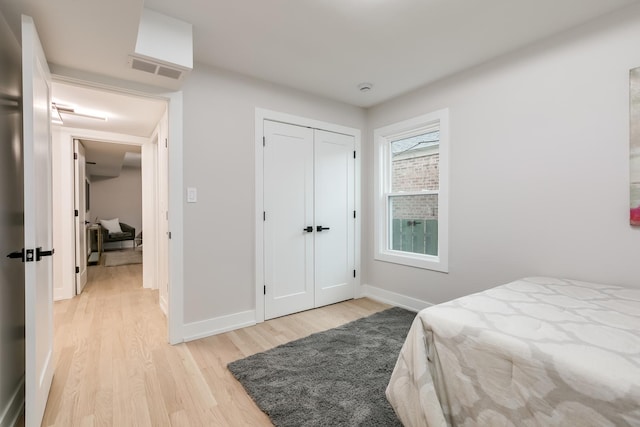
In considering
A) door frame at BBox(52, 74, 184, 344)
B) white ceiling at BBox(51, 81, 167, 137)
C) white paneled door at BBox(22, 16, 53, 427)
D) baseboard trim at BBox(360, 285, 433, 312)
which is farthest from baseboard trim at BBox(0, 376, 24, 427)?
baseboard trim at BBox(360, 285, 433, 312)

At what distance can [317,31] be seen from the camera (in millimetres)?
2131

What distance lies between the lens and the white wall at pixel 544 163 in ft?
6.31

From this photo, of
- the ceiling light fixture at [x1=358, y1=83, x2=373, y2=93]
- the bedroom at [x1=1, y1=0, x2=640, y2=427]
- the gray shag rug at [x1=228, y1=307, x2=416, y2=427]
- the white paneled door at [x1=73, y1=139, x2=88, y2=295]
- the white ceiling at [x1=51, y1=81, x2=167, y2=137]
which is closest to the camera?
the gray shag rug at [x1=228, y1=307, x2=416, y2=427]

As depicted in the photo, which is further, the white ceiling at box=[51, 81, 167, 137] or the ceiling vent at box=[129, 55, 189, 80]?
the white ceiling at box=[51, 81, 167, 137]

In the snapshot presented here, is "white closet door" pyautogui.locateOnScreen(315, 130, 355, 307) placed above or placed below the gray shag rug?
above

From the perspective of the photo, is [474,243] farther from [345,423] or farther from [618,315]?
[345,423]

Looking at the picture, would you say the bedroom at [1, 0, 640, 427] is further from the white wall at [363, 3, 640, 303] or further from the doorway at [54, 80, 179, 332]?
the doorway at [54, 80, 179, 332]

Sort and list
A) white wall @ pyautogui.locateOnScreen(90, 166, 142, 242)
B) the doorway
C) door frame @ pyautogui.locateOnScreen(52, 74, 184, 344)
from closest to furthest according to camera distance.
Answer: door frame @ pyautogui.locateOnScreen(52, 74, 184, 344) → the doorway → white wall @ pyautogui.locateOnScreen(90, 166, 142, 242)

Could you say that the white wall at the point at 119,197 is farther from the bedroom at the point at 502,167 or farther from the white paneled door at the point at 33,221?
the white paneled door at the point at 33,221

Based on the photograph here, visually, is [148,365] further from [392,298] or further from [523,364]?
[392,298]

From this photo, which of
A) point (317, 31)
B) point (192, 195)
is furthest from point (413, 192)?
point (192, 195)

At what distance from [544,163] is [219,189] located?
2643 millimetres

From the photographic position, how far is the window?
2.92 metres

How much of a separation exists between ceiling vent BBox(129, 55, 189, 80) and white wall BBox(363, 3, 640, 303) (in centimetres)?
232
